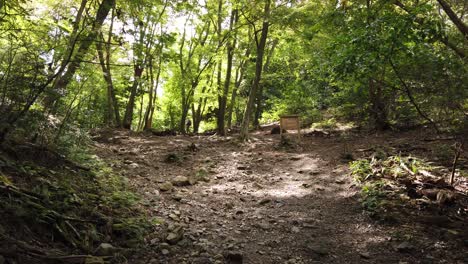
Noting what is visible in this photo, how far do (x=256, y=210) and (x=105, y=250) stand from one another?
287cm

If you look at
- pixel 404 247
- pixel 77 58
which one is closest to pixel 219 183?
pixel 77 58

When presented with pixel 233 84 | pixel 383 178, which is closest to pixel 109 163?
pixel 383 178

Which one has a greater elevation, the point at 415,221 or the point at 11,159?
the point at 11,159

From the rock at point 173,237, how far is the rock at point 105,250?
0.71m

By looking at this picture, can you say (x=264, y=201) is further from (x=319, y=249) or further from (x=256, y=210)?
(x=319, y=249)

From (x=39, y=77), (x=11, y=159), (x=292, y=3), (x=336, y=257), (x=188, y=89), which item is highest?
(x=292, y=3)

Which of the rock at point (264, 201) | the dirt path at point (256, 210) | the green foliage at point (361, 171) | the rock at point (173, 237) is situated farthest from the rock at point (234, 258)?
the green foliage at point (361, 171)

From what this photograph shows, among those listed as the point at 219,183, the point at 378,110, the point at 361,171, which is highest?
the point at 378,110

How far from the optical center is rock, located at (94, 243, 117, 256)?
9.20ft

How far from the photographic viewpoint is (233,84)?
1841cm

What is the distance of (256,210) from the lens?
5.12 meters

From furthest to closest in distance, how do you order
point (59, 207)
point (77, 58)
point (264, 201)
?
point (264, 201), point (77, 58), point (59, 207)

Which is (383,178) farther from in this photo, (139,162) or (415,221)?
(139,162)

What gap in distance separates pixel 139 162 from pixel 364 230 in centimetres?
545
